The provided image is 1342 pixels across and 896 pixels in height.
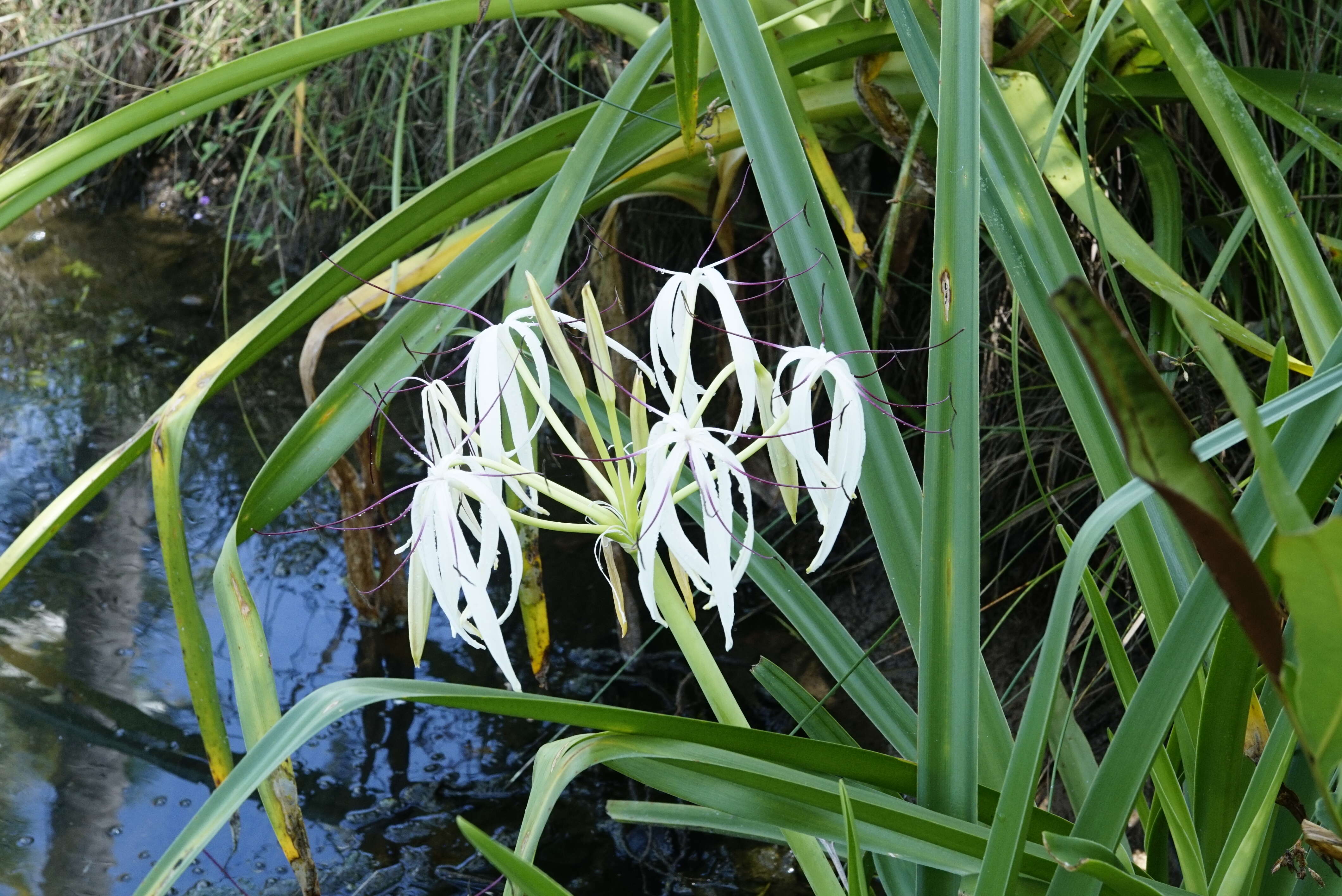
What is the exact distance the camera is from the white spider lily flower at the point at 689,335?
1.37 feet

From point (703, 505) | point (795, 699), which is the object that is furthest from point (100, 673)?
point (703, 505)

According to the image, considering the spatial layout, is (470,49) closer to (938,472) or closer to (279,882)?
(279,882)

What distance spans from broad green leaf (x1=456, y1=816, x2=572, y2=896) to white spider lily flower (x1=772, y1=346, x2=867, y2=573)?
0.52ft

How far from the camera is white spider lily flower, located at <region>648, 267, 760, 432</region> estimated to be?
418 millimetres

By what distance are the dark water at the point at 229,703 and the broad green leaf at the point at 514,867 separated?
56 cm

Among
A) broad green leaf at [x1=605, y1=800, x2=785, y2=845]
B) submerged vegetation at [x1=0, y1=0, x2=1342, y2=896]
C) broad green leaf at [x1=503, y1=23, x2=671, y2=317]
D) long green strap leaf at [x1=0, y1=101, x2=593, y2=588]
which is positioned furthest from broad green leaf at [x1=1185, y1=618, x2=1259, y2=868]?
long green strap leaf at [x1=0, y1=101, x2=593, y2=588]

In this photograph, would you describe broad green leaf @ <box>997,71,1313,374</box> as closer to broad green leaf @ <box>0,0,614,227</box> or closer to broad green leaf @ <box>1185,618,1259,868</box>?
broad green leaf @ <box>1185,618,1259,868</box>

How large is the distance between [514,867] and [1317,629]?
25cm

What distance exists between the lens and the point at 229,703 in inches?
49.4

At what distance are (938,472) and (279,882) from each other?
0.86m

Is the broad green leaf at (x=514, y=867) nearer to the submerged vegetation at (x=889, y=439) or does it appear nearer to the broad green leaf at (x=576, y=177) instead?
the submerged vegetation at (x=889, y=439)

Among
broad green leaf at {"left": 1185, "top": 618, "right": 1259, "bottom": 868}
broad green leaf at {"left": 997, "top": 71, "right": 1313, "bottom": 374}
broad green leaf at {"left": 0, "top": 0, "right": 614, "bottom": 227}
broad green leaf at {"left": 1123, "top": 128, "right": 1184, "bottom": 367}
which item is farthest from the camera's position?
broad green leaf at {"left": 1123, "top": 128, "right": 1184, "bottom": 367}

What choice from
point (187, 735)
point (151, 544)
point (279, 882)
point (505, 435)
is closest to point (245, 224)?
point (151, 544)

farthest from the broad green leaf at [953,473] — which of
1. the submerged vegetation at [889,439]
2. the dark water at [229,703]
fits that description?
the dark water at [229,703]
